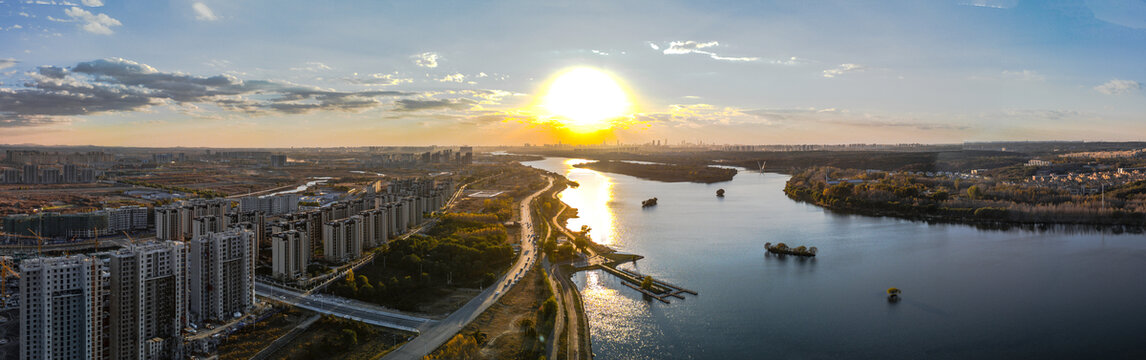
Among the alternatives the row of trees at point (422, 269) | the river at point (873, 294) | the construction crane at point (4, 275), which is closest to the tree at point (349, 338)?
the row of trees at point (422, 269)

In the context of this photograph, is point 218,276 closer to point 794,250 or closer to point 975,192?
point 794,250

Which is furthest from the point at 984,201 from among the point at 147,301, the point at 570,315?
the point at 147,301

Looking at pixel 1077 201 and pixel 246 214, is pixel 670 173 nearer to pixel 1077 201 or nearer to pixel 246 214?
pixel 1077 201

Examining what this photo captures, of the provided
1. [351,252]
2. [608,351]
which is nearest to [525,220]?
[351,252]

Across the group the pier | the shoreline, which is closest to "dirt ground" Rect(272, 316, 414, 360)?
the pier

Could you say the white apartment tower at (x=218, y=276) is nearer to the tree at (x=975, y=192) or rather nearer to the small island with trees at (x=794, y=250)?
the small island with trees at (x=794, y=250)

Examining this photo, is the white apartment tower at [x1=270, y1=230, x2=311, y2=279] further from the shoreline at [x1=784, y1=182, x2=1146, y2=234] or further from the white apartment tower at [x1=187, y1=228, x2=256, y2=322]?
the shoreline at [x1=784, y1=182, x2=1146, y2=234]

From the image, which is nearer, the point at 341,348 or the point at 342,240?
the point at 341,348
